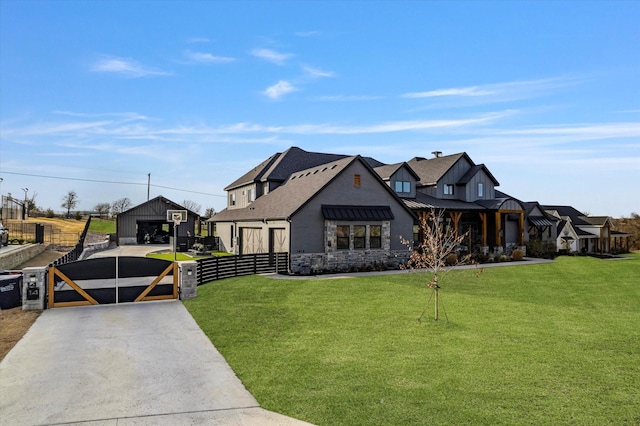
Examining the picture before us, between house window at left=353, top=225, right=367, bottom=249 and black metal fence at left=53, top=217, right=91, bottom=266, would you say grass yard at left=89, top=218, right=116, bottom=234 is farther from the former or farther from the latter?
house window at left=353, top=225, right=367, bottom=249

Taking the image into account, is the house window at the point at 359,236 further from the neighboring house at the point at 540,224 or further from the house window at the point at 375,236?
the neighboring house at the point at 540,224

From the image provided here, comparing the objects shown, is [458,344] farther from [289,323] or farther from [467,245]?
[467,245]

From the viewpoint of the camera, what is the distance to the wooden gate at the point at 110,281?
14.9 meters

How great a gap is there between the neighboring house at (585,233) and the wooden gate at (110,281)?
38900mm

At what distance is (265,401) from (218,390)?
1.09 m

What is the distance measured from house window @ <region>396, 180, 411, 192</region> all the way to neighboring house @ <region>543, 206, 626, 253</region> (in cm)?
1854

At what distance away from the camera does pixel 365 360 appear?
908 centimetres

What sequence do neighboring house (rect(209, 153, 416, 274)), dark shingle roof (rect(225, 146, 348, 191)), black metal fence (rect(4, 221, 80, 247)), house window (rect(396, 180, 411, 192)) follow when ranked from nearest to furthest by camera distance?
1. neighboring house (rect(209, 153, 416, 274))
2. house window (rect(396, 180, 411, 192))
3. dark shingle roof (rect(225, 146, 348, 191))
4. black metal fence (rect(4, 221, 80, 247))

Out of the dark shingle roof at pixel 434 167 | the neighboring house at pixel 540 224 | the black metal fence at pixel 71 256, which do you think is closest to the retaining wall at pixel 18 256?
the black metal fence at pixel 71 256

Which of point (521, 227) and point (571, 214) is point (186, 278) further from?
point (571, 214)

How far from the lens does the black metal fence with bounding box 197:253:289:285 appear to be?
776 inches

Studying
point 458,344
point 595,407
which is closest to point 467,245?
point 458,344

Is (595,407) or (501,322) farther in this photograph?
(501,322)

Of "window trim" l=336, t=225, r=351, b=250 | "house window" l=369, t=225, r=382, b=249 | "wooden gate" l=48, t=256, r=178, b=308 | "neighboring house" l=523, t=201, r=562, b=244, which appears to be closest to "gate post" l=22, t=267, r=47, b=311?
"wooden gate" l=48, t=256, r=178, b=308
